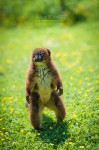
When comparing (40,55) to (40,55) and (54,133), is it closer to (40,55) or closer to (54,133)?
(40,55)

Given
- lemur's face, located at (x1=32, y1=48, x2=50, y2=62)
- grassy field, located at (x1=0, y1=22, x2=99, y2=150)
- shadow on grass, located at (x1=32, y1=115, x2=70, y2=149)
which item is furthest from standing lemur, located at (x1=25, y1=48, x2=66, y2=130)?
grassy field, located at (x1=0, y1=22, x2=99, y2=150)

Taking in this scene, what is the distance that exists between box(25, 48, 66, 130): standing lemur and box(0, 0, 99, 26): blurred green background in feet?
37.2

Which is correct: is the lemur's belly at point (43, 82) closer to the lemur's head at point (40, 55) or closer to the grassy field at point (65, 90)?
the lemur's head at point (40, 55)

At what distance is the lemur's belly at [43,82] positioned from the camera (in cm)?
732

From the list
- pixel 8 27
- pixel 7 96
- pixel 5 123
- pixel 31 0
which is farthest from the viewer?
pixel 31 0

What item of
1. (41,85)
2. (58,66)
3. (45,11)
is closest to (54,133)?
(41,85)

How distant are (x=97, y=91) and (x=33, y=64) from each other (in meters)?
2.30

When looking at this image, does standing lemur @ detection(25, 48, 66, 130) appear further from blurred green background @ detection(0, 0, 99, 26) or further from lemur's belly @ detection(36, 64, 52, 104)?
blurred green background @ detection(0, 0, 99, 26)

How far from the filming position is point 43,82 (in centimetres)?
737

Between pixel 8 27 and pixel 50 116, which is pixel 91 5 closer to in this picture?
pixel 8 27

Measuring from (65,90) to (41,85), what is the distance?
2.43 m

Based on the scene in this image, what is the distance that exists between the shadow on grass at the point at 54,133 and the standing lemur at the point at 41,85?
180 millimetres

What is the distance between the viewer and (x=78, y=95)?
899 centimetres

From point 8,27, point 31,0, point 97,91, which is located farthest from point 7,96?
point 31,0
